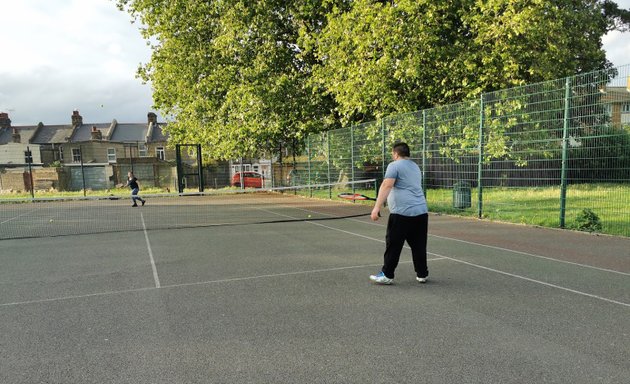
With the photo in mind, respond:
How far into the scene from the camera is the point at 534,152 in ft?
33.7

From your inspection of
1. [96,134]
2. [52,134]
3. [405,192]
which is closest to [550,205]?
[405,192]

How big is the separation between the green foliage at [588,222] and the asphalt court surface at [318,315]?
2.13 feet

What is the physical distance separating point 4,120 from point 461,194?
68.1 meters

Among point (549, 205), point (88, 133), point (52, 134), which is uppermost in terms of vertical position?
point (52, 134)

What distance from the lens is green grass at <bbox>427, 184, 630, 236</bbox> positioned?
29.3ft

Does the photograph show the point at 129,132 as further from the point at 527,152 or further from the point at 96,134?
the point at 527,152

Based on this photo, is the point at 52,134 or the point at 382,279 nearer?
the point at 382,279

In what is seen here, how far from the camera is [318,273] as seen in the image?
20.9 feet

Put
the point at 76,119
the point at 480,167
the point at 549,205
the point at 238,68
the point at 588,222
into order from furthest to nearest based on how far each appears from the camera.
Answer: the point at 76,119 < the point at 238,68 < the point at 480,167 < the point at 549,205 < the point at 588,222

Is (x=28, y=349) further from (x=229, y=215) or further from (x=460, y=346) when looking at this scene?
(x=229, y=215)

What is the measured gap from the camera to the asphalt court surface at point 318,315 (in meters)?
3.41

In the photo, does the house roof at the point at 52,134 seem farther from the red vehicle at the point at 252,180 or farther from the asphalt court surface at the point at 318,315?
the asphalt court surface at the point at 318,315

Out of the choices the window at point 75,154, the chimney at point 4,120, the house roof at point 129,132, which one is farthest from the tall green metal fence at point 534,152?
the chimney at point 4,120

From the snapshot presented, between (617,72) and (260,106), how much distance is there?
47.0ft
